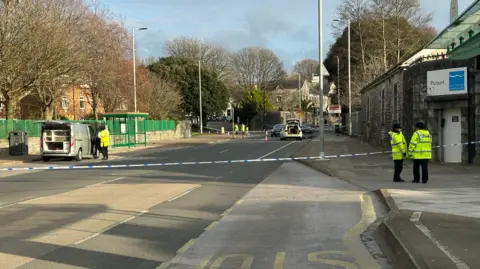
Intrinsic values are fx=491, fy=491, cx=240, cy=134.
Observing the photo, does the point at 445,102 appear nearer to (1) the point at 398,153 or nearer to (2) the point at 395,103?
(2) the point at 395,103

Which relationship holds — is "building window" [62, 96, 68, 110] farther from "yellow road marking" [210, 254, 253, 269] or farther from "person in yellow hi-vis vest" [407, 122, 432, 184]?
"yellow road marking" [210, 254, 253, 269]

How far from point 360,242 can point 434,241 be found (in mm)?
1122

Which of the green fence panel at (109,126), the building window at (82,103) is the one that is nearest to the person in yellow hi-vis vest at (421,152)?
the green fence panel at (109,126)

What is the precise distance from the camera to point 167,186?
552 inches

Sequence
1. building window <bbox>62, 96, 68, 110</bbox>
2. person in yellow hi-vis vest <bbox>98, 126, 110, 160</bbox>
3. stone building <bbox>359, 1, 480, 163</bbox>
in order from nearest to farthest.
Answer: stone building <bbox>359, 1, 480, 163</bbox> < person in yellow hi-vis vest <bbox>98, 126, 110, 160</bbox> < building window <bbox>62, 96, 68, 110</bbox>

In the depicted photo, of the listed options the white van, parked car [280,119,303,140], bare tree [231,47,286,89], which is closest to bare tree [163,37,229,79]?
bare tree [231,47,286,89]

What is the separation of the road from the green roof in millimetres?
3736

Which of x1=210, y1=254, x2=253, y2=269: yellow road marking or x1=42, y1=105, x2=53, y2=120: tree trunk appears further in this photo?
x1=42, y1=105, x2=53, y2=120: tree trunk

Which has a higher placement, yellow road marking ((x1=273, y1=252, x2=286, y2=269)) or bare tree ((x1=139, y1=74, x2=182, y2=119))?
bare tree ((x1=139, y1=74, x2=182, y2=119))

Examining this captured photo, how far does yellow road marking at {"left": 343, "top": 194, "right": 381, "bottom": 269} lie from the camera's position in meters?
6.12

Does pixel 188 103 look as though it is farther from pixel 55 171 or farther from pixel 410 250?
pixel 410 250

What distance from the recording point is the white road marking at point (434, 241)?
5.28 m

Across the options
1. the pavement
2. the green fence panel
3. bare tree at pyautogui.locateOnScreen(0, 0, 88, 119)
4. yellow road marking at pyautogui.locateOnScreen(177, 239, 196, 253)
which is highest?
bare tree at pyautogui.locateOnScreen(0, 0, 88, 119)

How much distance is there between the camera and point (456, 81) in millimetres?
18297
